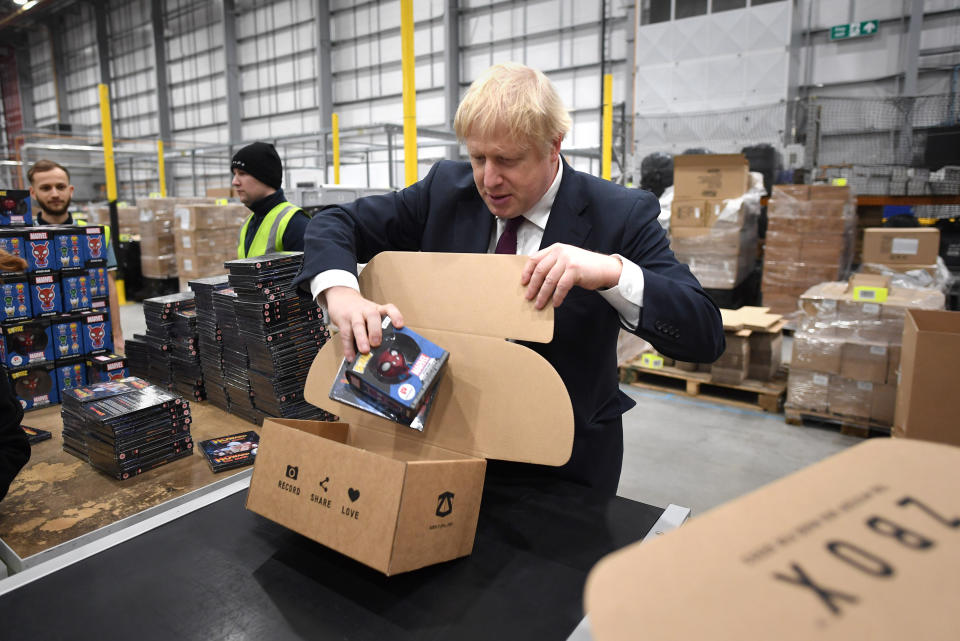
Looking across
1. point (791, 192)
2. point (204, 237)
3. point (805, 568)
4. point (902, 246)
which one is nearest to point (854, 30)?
point (791, 192)

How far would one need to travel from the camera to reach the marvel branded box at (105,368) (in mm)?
2406

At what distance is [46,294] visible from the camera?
95.5 inches

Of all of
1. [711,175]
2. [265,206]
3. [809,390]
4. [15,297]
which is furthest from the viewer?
[711,175]

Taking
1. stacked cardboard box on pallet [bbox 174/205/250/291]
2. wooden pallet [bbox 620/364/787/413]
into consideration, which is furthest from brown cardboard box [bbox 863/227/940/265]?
stacked cardboard box on pallet [bbox 174/205/250/291]

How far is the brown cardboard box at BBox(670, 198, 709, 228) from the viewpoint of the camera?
231 inches

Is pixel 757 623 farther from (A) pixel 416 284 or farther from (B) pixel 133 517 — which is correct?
(B) pixel 133 517

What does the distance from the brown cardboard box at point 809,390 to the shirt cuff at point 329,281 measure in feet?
12.0

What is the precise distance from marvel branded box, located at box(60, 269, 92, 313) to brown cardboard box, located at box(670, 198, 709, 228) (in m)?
5.12

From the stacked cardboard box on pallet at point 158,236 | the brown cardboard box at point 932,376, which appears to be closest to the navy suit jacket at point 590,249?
the brown cardboard box at point 932,376

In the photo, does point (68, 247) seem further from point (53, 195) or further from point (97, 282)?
point (53, 195)

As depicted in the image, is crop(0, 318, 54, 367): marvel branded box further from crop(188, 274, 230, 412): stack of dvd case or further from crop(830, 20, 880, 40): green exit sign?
crop(830, 20, 880, 40): green exit sign

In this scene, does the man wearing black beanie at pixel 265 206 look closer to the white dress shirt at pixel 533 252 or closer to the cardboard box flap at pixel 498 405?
the white dress shirt at pixel 533 252

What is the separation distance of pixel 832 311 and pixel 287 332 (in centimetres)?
345

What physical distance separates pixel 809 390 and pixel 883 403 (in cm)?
41
